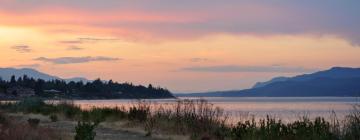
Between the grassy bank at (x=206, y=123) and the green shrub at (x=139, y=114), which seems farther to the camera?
the green shrub at (x=139, y=114)

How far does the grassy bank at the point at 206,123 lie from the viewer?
1458 cm

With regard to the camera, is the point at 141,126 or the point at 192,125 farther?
the point at 141,126

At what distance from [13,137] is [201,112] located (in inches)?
333

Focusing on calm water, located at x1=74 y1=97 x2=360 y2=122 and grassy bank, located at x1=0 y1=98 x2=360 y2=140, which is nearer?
grassy bank, located at x1=0 y1=98 x2=360 y2=140

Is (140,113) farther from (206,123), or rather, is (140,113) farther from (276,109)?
(276,109)

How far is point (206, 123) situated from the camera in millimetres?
19719

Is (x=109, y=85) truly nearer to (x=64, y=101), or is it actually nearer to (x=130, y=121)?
(x=64, y=101)

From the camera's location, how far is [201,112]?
2020 centimetres

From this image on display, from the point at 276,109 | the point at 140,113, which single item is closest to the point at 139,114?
the point at 140,113

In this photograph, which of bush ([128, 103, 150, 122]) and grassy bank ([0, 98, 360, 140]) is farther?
bush ([128, 103, 150, 122])

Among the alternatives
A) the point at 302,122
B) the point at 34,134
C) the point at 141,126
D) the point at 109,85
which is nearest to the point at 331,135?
the point at 302,122

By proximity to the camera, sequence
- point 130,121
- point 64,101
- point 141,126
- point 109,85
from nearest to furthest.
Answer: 1. point 141,126
2. point 130,121
3. point 64,101
4. point 109,85

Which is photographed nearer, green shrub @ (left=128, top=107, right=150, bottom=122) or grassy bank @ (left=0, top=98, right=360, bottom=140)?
grassy bank @ (left=0, top=98, right=360, bottom=140)

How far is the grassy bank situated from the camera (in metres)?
14.6
